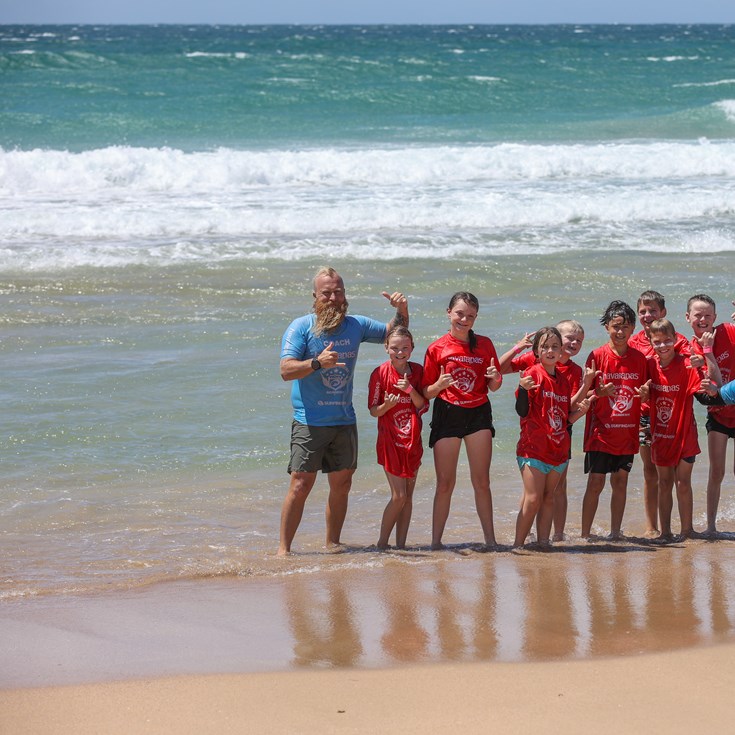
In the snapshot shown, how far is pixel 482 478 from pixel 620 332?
1.21 metres

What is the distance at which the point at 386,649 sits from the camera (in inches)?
186

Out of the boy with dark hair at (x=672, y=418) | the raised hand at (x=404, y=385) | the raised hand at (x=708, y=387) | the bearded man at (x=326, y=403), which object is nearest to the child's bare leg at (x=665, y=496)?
the boy with dark hair at (x=672, y=418)

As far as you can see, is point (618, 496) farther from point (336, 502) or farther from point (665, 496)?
point (336, 502)

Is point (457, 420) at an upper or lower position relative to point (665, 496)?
upper

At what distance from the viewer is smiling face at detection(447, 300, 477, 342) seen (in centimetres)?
649

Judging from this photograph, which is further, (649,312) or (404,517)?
(649,312)

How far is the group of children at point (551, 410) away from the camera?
653cm

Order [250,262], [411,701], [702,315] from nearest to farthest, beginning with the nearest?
[411,701] < [702,315] < [250,262]

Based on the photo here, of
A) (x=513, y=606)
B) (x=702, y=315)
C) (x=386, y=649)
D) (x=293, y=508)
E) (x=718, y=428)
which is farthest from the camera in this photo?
(x=718, y=428)

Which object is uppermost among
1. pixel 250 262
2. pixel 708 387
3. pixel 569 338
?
pixel 250 262

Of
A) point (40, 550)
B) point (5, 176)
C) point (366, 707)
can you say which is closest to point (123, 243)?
point (5, 176)

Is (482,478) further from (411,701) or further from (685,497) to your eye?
(411,701)

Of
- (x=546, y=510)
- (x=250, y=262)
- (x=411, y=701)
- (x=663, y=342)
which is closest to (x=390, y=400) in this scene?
(x=546, y=510)

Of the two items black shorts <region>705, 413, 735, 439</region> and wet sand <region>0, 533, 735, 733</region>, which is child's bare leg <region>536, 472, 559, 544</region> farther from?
black shorts <region>705, 413, 735, 439</region>
